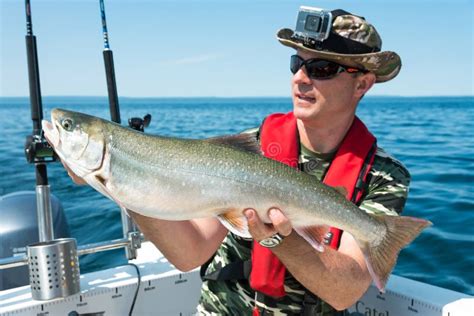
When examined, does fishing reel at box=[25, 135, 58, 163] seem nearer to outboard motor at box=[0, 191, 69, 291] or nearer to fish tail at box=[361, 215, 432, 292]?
outboard motor at box=[0, 191, 69, 291]

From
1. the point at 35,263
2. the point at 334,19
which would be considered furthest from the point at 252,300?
the point at 334,19

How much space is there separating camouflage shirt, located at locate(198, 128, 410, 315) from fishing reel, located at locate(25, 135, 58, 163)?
1.40 meters

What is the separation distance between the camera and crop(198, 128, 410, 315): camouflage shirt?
3230 millimetres

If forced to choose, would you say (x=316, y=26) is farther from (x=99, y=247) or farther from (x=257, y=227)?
(x=99, y=247)

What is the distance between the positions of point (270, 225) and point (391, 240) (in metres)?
0.68

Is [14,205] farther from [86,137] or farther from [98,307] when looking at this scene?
[86,137]

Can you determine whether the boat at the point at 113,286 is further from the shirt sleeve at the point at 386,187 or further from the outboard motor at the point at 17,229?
the shirt sleeve at the point at 386,187

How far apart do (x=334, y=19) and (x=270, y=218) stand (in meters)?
1.61

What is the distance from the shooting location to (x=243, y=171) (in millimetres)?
2504

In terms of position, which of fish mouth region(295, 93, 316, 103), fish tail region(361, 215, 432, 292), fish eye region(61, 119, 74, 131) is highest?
fish mouth region(295, 93, 316, 103)

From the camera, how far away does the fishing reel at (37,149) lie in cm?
354

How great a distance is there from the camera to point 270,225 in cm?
262

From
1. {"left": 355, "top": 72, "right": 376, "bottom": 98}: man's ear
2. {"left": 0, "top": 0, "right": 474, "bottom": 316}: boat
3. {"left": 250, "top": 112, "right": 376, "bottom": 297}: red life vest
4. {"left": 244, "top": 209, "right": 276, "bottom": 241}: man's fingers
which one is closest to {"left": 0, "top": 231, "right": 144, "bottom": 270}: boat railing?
{"left": 0, "top": 0, "right": 474, "bottom": 316}: boat

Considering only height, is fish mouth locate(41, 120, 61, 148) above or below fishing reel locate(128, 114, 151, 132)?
above
